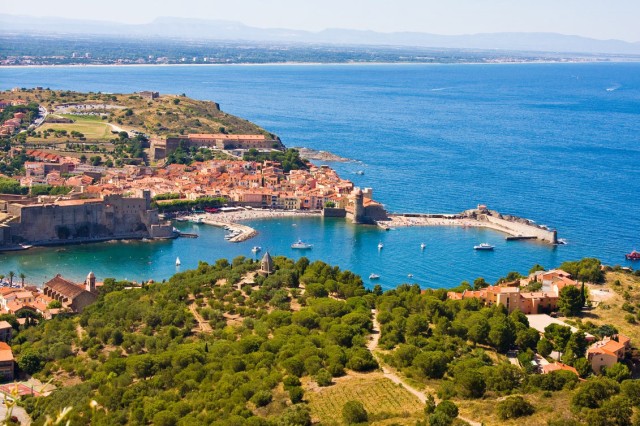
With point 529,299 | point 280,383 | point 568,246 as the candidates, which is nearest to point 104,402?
point 280,383

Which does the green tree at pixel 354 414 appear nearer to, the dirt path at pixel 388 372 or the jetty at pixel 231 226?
the dirt path at pixel 388 372

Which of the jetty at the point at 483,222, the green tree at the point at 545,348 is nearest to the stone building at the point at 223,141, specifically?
A: the jetty at the point at 483,222

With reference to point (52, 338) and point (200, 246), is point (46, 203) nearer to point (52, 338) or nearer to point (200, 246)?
point (200, 246)

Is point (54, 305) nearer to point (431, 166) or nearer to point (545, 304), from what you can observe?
point (545, 304)

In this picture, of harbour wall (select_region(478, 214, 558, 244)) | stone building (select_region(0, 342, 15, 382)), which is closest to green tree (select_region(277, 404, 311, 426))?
stone building (select_region(0, 342, 15, 382))

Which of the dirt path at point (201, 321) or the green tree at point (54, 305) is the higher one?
the dirt path at point (201, 321)
